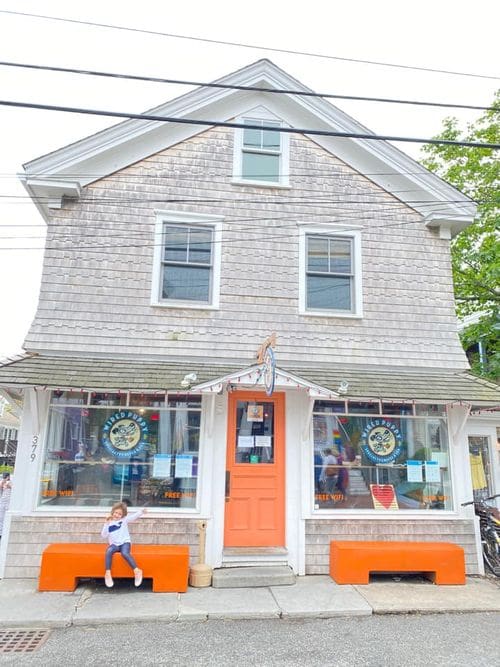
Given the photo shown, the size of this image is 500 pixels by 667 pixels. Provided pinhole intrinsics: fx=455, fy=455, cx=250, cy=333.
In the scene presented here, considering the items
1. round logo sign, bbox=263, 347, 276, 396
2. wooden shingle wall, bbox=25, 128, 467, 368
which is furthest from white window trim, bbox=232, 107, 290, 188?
round logo sign, bbox=263, 347, 276, 396

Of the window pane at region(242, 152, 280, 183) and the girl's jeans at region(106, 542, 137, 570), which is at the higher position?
the window pane at region(242, 152, 280, 183)

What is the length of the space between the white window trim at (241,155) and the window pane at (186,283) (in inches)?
72.8

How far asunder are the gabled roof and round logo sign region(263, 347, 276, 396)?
14.8ft

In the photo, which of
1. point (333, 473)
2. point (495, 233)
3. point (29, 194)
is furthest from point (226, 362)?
point (495, 233)

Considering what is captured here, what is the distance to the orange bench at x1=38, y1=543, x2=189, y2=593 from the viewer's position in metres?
5.86

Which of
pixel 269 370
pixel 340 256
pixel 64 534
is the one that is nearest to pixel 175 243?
pixel 340 256

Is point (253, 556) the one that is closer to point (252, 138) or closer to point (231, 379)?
point (231, 379)

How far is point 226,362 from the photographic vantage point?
24.7 feet

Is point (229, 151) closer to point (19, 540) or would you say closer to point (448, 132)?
point (19, 540)

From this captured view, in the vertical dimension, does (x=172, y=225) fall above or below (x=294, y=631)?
above

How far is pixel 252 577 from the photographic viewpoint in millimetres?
6234

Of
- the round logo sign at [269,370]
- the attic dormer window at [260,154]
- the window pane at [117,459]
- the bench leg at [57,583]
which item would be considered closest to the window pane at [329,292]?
the attic dormer window at [260,154]

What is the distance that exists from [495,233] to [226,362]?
35.2 feet

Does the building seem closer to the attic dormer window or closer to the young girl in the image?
the attic dormer window
